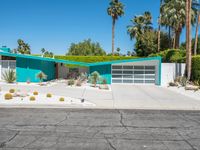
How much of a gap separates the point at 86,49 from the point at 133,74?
52529mm

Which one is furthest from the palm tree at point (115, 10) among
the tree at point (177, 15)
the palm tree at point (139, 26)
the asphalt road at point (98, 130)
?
the asphalt road at point (98, 130)

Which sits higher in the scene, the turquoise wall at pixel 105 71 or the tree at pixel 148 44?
the tree at pixel 148 44

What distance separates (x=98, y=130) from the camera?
8.24 metres

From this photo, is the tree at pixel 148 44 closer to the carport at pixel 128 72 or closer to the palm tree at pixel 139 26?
the palm tree at pixel 139 26

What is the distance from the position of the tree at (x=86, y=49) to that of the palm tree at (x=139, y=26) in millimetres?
25668

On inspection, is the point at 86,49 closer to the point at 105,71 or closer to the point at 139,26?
the point at 139,26

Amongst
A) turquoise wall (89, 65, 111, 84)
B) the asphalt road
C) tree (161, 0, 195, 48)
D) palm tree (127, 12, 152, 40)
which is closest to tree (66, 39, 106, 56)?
palm tree (127, 12, 152, 40)

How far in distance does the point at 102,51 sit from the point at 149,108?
7086cm

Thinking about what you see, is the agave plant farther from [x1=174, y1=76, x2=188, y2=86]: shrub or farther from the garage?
[x1=174, y1=76, x2=188, y2=86]: shrub

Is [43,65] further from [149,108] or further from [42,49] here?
[42,49]

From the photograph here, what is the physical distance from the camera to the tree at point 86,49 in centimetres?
A: 8031

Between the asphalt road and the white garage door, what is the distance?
1766cm

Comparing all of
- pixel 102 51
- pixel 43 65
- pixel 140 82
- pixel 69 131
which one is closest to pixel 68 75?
pixel 43 65

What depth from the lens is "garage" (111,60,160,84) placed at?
95.9 ft
